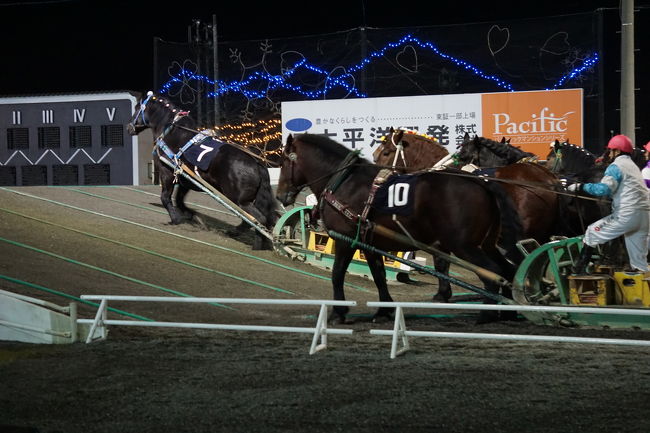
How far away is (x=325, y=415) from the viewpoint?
17.3 feet

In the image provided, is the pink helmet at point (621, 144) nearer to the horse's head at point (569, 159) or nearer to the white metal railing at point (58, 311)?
the horse's head at point (569, 159)

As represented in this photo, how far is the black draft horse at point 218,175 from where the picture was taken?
14.0m

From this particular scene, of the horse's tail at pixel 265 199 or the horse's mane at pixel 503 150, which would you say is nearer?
the horse's mane at pixel 503 150

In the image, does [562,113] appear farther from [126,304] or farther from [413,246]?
[126,304]

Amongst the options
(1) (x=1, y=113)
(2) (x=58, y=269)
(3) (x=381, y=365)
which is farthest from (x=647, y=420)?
(1) (x=1, y=113)

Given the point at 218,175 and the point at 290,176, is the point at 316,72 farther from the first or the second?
the point at 290,176

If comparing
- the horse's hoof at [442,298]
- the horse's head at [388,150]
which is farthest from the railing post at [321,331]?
the horse's head at [388,150]

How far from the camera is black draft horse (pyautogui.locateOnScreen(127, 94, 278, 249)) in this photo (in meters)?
14.0

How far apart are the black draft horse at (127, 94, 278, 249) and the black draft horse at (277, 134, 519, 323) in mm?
4432

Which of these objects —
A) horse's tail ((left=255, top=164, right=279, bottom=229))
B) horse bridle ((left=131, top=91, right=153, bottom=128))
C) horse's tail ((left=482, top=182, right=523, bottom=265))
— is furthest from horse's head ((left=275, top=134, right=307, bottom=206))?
horse bridle ((left=131, top=91, right=153, bottom=128))

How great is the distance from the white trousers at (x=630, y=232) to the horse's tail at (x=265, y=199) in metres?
7.10

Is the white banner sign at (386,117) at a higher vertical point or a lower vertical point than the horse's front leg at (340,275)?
higher

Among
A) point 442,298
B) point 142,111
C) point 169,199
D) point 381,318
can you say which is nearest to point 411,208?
point 381,318

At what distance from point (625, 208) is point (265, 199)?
740 cm
